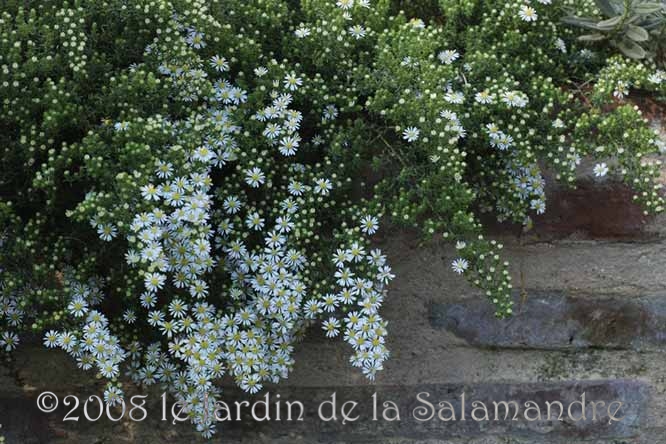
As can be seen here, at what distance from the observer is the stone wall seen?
2.37 meters

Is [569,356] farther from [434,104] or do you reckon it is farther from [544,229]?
[434,104]

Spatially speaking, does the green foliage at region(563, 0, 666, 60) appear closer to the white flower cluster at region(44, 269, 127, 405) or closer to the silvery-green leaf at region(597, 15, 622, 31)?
the silvery-green leaf at region(597, 15, 622, 31)

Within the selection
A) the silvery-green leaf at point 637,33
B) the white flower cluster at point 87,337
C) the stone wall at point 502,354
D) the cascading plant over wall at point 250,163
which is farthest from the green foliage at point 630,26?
the white flower cluster at point 87,337

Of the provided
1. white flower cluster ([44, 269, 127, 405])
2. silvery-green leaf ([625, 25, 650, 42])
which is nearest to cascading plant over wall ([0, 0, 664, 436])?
white flower cluster ([44, 269, 127, 405])

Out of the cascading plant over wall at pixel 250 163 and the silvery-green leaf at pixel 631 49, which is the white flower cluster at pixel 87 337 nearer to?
the cascading plant over wall at pixel 250 163

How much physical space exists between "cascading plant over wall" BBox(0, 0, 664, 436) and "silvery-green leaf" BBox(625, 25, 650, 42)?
11 cm

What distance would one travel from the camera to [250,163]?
215cm

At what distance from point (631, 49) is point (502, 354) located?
0.93 metres

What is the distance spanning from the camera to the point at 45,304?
2.11m

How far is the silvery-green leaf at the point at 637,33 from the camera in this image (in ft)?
7.86

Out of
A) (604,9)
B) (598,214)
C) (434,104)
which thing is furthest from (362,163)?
(604,9)

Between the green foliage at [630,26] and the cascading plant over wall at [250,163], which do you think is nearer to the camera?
the cascading plant over wall at [250,163]

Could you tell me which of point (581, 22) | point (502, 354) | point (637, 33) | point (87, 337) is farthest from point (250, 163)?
point (637, 33)

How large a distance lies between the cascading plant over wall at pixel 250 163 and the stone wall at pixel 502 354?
0.08 metres
